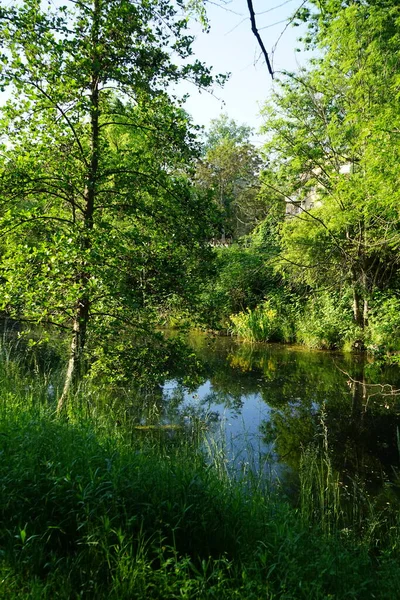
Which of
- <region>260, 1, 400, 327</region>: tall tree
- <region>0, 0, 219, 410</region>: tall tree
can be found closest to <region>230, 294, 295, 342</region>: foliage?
<region>260, 1, 400, 327</region>: tall tree

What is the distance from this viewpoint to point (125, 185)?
5.57 metres

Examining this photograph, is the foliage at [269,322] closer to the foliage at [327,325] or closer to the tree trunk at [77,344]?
the foliage at [327,325]

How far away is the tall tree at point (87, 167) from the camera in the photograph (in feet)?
15.6

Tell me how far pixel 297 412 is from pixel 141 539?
6.57 m

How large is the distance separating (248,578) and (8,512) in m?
1.43

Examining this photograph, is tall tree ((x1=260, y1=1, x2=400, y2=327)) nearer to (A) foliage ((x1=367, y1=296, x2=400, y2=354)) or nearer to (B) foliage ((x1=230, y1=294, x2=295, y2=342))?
(A) foliage ((x1=367, y1=296, x2=400, y2=354))

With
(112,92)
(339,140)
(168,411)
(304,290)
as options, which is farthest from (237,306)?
(112,92)

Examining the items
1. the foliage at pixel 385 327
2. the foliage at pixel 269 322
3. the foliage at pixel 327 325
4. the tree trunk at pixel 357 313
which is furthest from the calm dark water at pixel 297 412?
the foliage at pixel 269 322

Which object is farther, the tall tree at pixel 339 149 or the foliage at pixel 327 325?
the foliage at pixel 327 325

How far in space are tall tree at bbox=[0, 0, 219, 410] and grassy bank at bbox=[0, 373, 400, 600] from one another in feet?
6.22

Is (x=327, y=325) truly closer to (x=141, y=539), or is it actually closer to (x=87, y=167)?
(x=87, y=167)

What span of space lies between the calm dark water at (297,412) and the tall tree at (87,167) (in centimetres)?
169

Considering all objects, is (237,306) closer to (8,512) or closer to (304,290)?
(304,290)

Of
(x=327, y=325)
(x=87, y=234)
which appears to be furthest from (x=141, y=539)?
(x=327, y=325)
